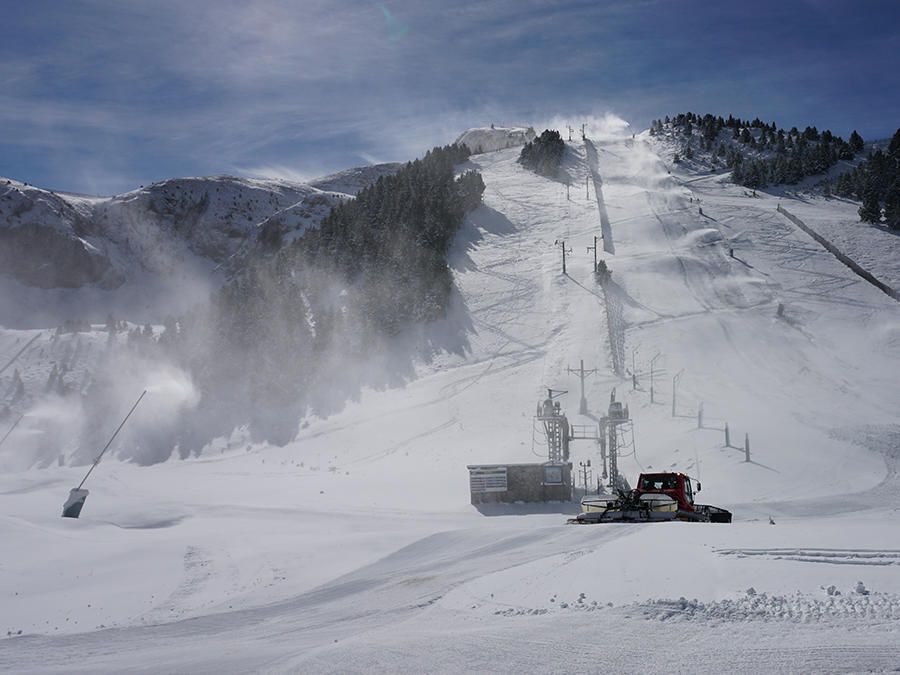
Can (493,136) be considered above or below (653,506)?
above

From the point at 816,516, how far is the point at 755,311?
1205 inches

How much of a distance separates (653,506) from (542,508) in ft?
31.9

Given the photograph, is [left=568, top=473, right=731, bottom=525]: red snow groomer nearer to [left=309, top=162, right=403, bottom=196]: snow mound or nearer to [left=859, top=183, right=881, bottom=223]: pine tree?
[left=859, top=183, right=881, bottom=223]: pine tree

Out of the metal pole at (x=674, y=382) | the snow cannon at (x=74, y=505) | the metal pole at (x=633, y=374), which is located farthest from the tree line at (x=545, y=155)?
the snow cannon at (x=74, y=505)

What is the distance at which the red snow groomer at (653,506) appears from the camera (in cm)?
1748

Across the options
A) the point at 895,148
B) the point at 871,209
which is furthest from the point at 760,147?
the point at 871,209

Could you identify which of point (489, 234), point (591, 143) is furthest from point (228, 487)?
point (591, 143)

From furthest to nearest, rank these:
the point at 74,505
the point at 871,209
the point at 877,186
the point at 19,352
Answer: the point at 877,186
the point at 19,352
the point at 871,209
the point at 74,505

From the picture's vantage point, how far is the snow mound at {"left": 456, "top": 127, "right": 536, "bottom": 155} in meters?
152

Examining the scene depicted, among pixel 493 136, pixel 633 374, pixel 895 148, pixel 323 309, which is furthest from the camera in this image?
pixel 493 136

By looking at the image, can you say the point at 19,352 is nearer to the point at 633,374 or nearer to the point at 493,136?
the point at 633,374

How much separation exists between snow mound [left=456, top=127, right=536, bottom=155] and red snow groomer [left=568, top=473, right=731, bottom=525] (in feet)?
432

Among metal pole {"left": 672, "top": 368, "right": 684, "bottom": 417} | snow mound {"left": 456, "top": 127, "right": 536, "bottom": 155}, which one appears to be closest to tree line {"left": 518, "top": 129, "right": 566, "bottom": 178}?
snow mound {"left": 456, "top": 127, "right": 536, "bottom": 155}

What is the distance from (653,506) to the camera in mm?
18438
